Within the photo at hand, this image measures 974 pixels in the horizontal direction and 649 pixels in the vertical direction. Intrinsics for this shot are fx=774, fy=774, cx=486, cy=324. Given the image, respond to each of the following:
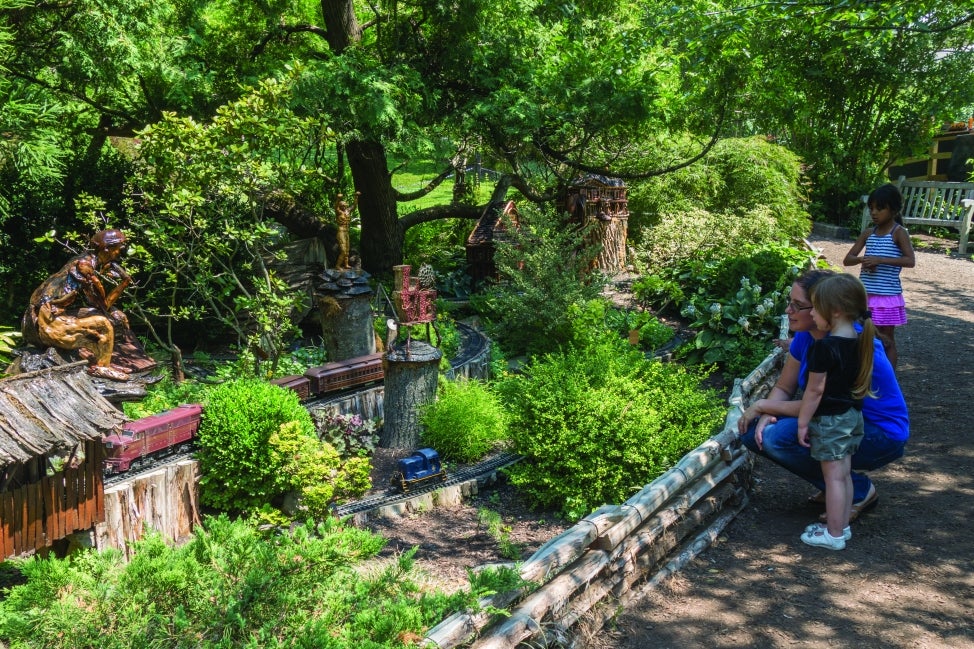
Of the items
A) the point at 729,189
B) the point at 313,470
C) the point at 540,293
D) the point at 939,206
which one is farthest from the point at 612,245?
the point at 313,470

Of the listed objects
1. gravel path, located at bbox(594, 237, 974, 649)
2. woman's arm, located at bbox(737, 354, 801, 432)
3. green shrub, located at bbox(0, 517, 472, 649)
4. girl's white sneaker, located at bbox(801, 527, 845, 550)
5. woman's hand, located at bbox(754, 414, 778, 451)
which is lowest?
gravel path, located at bbox(594, 237, 974, 649)

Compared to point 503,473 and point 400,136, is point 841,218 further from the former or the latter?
point 503,473

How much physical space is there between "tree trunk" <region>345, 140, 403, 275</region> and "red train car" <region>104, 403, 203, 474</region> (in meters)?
6.23

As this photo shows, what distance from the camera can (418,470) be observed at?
22.1ft

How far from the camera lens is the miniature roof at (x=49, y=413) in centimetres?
463

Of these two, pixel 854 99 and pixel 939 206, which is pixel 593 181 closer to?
pixel 939 206

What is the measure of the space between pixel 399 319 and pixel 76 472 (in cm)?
320

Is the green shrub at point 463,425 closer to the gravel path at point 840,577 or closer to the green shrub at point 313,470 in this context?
the green shrub at point 313,470

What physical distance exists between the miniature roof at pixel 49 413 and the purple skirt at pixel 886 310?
6118mm

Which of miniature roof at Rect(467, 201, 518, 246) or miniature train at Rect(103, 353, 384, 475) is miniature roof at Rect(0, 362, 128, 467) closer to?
miniature train at Rect(103, 353, 384, 475)

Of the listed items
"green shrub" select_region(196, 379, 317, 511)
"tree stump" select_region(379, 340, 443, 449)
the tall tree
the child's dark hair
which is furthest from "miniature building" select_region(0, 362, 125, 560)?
the tall tree

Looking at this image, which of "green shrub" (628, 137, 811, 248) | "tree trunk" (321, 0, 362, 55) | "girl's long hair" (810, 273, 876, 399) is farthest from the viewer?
"green shrub" (628, 137, 811, 248)

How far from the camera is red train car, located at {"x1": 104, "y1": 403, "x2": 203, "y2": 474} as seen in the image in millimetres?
6141

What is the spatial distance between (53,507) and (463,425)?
3.40 meters
